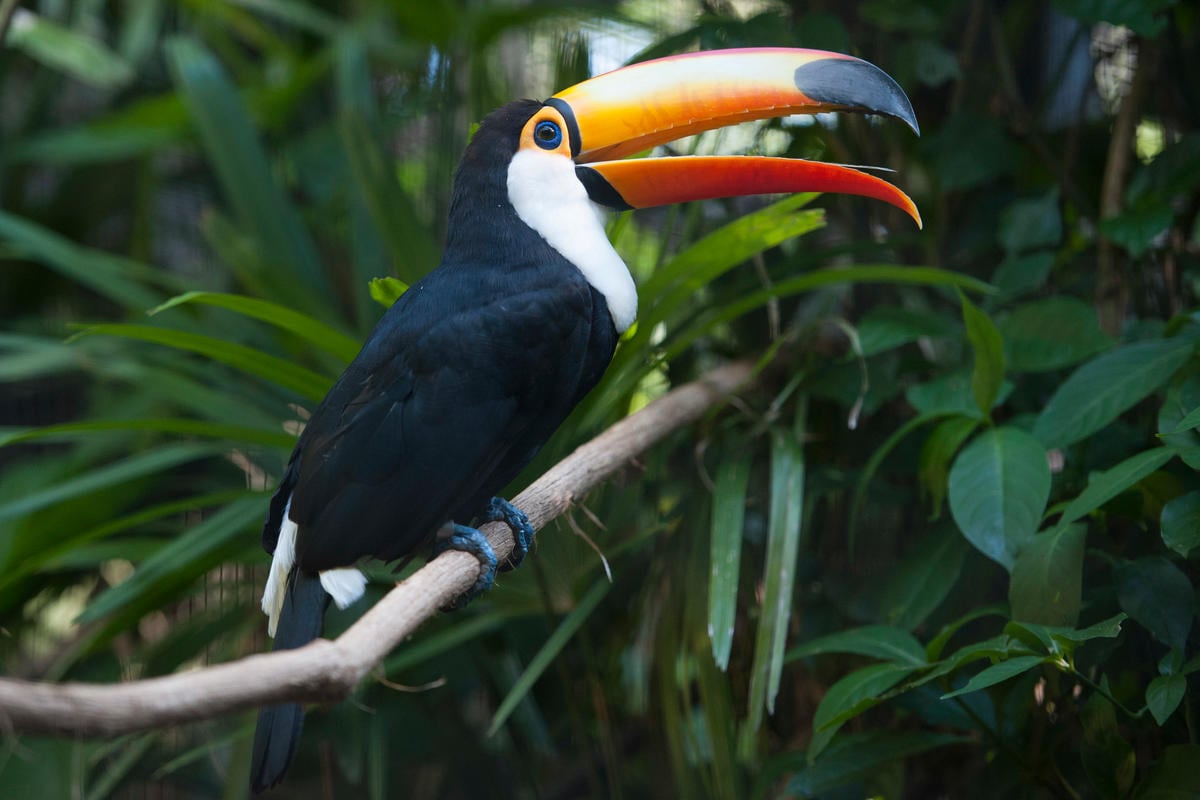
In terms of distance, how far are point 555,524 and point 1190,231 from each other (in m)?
1.31

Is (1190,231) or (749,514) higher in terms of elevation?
(1190,231)

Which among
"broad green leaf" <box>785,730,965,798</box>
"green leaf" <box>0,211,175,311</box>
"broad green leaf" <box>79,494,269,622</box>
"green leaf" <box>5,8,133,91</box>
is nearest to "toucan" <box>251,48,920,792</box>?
"broad green leaf" <box>79,494,269,622</box>

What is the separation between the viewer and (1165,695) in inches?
47.5

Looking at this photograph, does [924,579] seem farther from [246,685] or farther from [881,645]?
[246,685]

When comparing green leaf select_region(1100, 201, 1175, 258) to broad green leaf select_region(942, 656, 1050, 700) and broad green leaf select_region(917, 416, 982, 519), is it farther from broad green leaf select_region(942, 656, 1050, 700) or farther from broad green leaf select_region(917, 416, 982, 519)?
broad green leaf select_region(942, 656, 1050, 700)

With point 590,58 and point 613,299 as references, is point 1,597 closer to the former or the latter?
point 613,299

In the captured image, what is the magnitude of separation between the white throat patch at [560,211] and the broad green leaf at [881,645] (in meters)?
0.51

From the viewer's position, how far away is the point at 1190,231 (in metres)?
2.00

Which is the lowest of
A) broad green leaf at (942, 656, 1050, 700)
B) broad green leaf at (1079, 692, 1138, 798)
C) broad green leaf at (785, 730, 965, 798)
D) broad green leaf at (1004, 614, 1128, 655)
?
broad green leaf at (785, 730, 965, 798)

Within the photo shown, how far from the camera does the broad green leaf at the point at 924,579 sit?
1.53 meters

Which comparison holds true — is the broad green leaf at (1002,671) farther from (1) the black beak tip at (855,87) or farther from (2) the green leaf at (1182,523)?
(1) the black beak tip at (855,87)

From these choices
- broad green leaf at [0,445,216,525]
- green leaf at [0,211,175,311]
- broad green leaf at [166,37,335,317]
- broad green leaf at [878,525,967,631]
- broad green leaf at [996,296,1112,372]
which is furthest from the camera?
broad green leaf at [166,37,335,317]

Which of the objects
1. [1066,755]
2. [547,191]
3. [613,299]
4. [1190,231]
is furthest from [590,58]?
[1066,755]

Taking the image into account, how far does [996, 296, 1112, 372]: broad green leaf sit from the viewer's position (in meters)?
1.65
